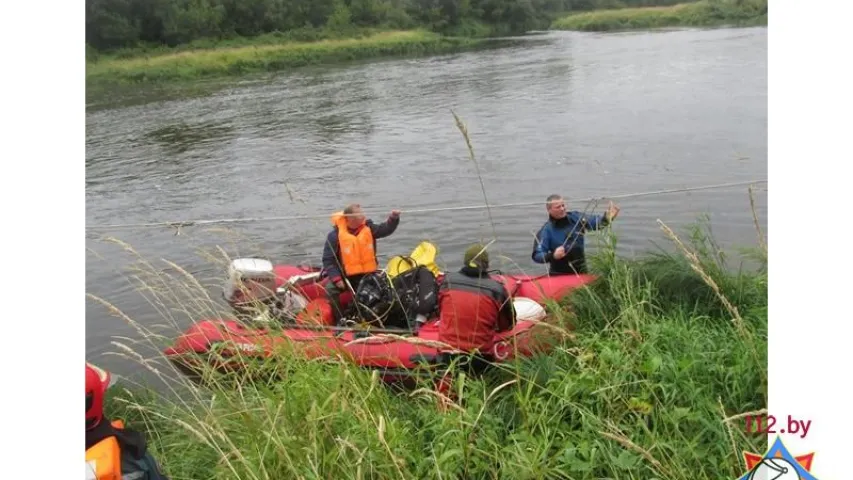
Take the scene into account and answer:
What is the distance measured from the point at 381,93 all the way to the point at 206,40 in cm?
1245

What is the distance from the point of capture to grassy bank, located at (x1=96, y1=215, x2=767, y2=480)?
2393 mm

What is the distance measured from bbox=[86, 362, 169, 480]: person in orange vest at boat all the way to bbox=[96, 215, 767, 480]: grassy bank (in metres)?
0.19

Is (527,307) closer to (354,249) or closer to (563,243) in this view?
(563,243)

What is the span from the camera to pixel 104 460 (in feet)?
8.07

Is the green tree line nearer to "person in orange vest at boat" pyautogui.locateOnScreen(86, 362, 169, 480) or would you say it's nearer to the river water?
the river water

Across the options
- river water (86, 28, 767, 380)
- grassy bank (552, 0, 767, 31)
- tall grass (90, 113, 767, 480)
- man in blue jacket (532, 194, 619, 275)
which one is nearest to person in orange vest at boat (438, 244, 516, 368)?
tall grass (90, 113, 767, 480)

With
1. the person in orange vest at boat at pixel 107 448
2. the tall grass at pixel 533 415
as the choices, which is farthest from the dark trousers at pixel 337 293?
the person in orange vest at boat at pixel 107 448

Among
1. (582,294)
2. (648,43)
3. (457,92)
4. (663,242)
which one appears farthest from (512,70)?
(582,294)

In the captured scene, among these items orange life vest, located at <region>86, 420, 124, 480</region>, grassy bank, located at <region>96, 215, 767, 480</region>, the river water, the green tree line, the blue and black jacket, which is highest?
the green tree line

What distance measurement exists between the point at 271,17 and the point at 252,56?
294 centimetres

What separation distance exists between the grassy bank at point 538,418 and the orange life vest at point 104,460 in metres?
0.25

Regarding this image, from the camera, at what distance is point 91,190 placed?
37.0 feet

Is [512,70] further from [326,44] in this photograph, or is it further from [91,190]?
[91,190]
